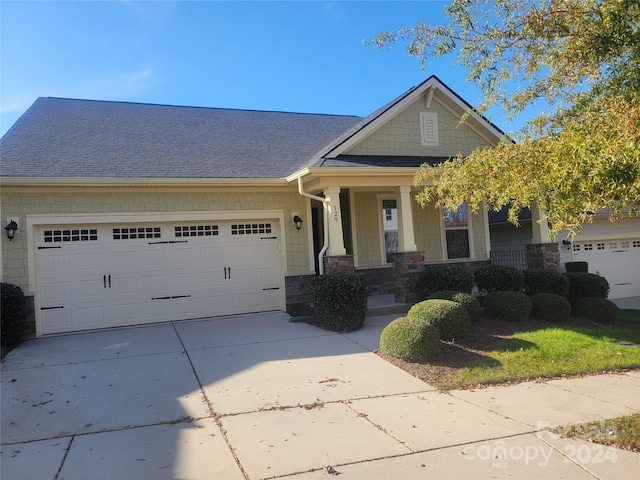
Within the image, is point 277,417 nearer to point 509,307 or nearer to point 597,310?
point 509,307

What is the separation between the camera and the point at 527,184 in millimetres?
5203

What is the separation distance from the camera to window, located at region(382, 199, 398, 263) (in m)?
13.4

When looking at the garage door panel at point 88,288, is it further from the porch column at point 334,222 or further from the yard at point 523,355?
the yard at point 523,355

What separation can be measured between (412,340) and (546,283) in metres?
5.41

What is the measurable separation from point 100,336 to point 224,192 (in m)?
4.11

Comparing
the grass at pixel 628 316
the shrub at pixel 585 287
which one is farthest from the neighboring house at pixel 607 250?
the shrub at pixel 585 287

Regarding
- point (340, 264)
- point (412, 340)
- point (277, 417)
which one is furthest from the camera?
point (340, 264)

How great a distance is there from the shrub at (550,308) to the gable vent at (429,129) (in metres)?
4.98

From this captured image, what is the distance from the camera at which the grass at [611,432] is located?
438 centimetres

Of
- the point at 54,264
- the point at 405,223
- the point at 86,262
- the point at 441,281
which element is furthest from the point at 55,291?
the point at 441,281

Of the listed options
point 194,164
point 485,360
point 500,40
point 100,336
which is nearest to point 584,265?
point 485,360

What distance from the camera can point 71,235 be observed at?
9.98 meters

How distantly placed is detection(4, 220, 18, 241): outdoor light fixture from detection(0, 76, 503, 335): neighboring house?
14cm

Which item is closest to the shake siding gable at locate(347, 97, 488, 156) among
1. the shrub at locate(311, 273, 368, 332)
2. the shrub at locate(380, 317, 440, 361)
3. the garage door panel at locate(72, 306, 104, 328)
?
the shrub at locate(311, 273, 368, 332)
